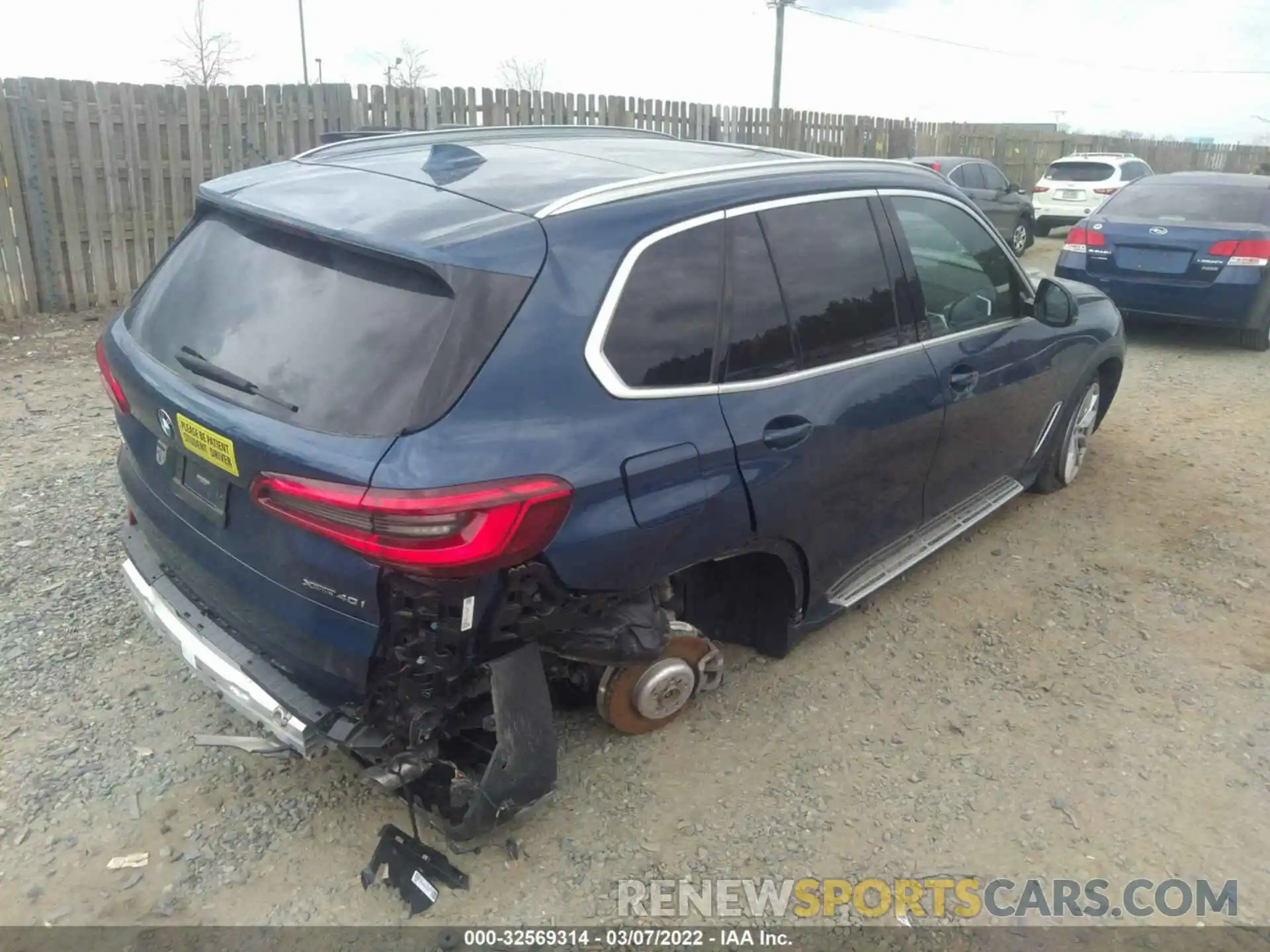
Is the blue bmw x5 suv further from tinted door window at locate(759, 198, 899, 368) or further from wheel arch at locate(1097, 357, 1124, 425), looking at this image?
wheel arch at locate(1097, 357, 1124, 425)

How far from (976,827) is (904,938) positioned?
512 mm

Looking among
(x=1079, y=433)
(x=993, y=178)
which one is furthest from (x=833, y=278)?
(x=993, y=178)

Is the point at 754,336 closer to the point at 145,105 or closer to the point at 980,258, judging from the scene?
the point at 980,258

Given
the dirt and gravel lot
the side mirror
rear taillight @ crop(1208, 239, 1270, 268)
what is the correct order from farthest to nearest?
rear taillight @ crop(1208, 239, 1270, 268) → the side mirror → the dirt and gravel lot

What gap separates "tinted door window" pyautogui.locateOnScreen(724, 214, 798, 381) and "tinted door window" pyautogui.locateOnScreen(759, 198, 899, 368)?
54 millimetres

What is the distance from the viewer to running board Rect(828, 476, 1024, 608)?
3537 mm

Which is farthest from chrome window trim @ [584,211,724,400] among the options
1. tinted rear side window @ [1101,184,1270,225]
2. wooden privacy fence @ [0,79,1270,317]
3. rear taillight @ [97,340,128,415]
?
tinted rear side window @ [1101,184,1270,225]

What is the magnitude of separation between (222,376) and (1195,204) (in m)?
9.36

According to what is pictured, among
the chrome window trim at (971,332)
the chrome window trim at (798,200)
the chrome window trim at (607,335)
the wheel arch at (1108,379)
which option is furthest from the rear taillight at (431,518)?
the wheel arch at (1108,379)

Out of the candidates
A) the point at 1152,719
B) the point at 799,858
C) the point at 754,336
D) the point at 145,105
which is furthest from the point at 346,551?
the point at 145,105

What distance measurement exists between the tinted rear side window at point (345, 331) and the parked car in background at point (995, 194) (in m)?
11.7

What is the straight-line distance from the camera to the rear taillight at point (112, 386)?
2889 millimetres

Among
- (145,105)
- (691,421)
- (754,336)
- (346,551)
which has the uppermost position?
(145,105)

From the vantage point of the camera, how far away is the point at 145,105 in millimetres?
8266
